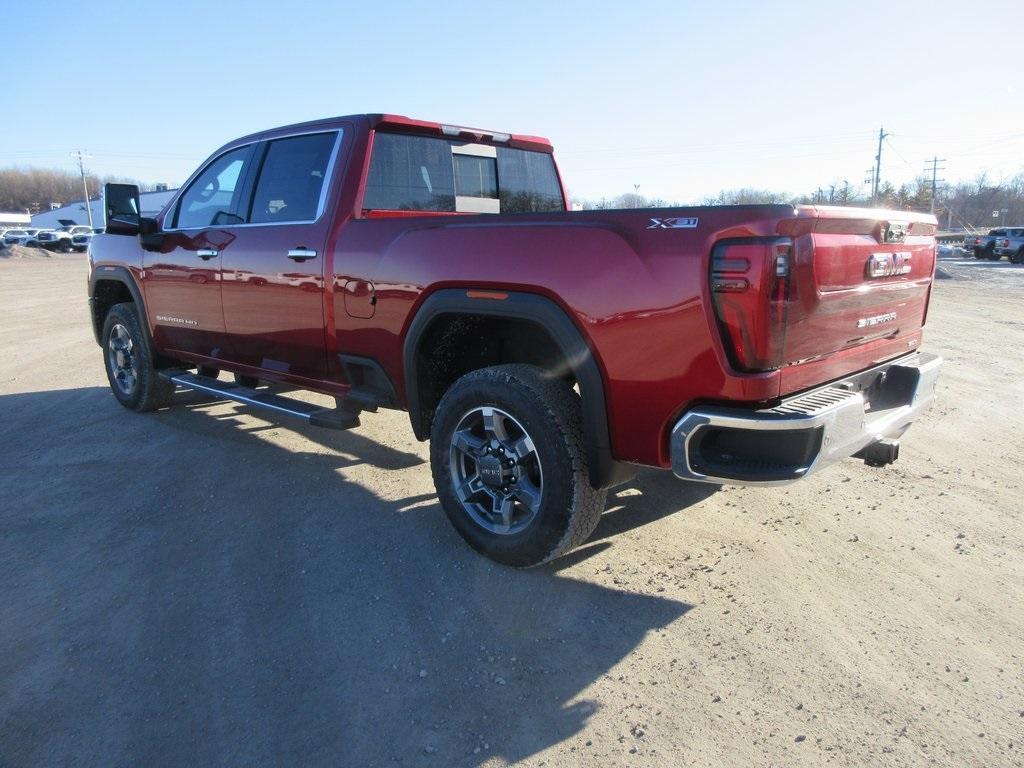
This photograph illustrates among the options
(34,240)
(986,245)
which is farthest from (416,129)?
(34,240)

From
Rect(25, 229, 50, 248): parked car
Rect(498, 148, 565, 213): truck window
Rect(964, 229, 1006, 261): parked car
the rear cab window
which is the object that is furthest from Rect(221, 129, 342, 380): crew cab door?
Rect(25, 229, 50, 248): parked car

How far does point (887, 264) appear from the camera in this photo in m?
3.07

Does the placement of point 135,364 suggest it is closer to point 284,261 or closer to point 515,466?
point 284,261

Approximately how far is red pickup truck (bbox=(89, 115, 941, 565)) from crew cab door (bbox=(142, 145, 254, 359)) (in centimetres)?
2

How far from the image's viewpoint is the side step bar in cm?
418

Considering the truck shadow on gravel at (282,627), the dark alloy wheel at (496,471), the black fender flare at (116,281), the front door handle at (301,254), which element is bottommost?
the truck shadow on gravel at (282,627)

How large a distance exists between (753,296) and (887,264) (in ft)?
3.36

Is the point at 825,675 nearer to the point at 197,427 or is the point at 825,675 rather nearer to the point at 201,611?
the point at 201,611

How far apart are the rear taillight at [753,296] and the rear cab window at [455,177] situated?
7.63ft

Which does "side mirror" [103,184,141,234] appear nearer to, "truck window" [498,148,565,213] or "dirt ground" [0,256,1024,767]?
"dirt ground" [0,256,1024,767]

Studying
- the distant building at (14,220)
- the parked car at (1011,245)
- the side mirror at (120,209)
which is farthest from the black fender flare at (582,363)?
the distant building at (14,220)

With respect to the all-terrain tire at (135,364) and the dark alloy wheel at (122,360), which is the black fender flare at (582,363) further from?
the dark alloy wheel at (122,360)

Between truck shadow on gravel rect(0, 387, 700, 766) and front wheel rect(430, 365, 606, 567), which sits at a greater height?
front wheel rect(430, 365, 606, 567)

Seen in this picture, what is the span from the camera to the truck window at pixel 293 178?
13.9ft
